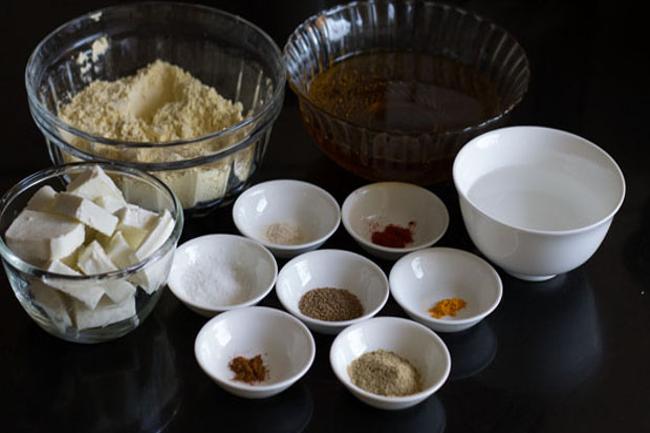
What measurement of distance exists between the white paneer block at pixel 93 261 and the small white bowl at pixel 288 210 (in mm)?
302

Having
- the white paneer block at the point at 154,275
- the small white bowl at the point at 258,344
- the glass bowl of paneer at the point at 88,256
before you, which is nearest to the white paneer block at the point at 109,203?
the glass bowl of paneer at the point at 88,256

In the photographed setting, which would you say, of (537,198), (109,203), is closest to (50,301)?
(109,203)

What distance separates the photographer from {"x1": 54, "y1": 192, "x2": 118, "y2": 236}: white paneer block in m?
1.35

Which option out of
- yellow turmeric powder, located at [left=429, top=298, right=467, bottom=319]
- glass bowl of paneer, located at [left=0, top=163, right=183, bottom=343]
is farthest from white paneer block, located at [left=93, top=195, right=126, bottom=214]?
yellow turmeric powder, located at [left=429, top=298, right=467, bottom=319]

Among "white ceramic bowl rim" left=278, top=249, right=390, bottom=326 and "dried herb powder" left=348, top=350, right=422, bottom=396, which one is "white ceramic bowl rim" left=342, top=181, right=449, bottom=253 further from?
"dried herb powder" left=348, top=350, right=422, bottom=396

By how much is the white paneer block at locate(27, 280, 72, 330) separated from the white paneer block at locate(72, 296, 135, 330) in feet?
0.05

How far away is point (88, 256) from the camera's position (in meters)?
1.33

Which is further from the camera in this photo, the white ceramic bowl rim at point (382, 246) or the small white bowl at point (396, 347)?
the white ceramic bowl rim at point (382, 246)

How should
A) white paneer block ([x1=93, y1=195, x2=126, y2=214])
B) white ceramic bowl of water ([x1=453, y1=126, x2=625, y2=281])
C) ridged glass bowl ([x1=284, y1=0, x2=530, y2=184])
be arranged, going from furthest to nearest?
ridged glass bowl ([x1=284, y1=0, x2=530, y2=184]) < white ceramic bowl of water ([x1=453, y1=126, x2=625, y2=281]) < white paneer block ([x1=93, y1=195, x2=126, y2=214])

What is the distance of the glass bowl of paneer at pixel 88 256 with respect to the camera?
1.32 meters

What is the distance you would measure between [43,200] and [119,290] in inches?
7.1

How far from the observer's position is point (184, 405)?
4.49 feet

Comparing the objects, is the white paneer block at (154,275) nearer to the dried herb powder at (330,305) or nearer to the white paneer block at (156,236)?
the white paneer block at (156,236)

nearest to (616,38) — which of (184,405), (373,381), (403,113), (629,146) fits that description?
(629,146)
